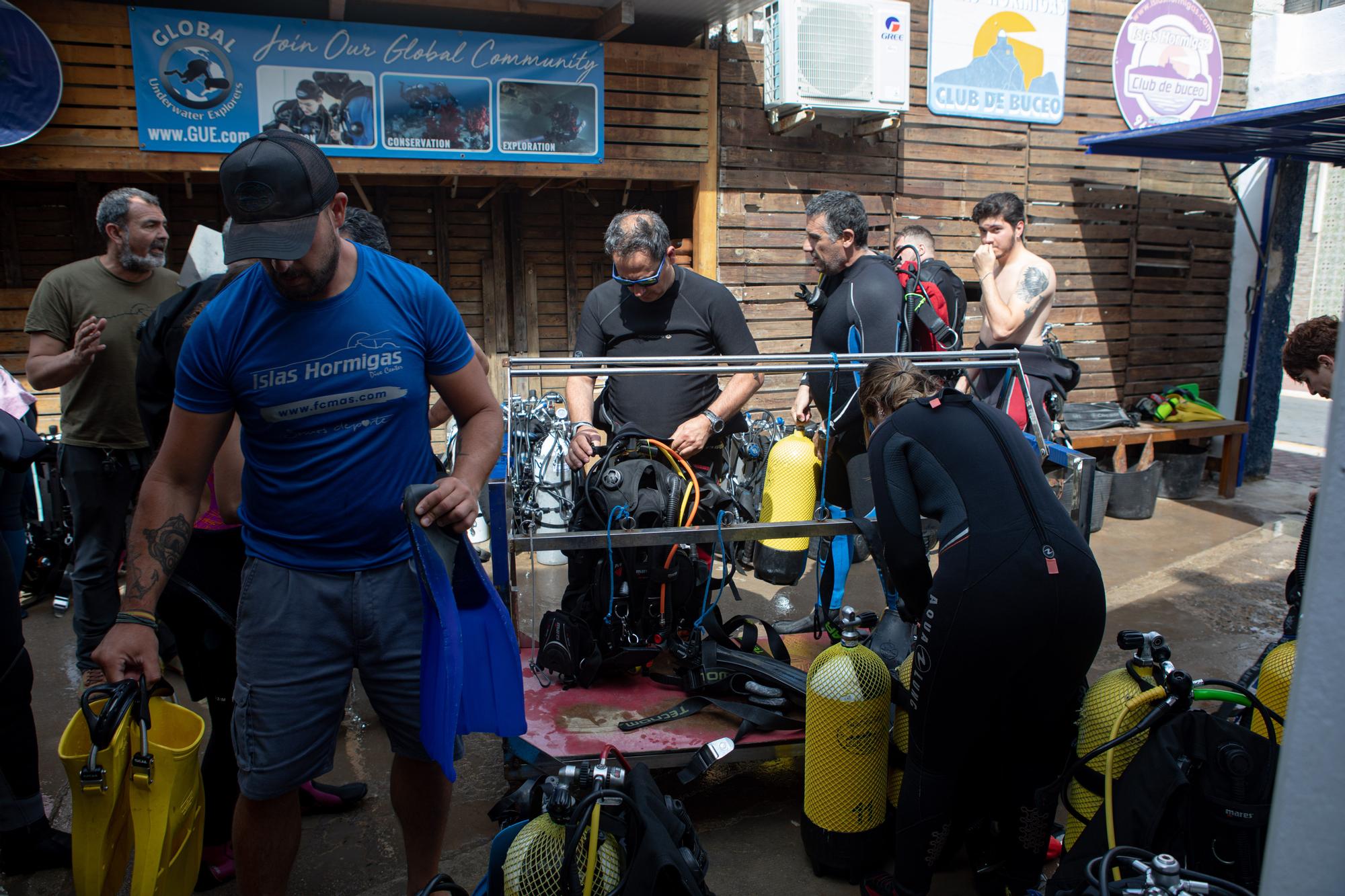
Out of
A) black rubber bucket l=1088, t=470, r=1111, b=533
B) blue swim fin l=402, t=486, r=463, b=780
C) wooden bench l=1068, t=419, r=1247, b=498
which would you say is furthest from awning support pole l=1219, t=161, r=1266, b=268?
blue swim fin l=402, t=486, r=463, b=780

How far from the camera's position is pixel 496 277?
835 cm

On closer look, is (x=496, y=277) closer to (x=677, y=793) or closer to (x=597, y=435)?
(x=597, y=435)

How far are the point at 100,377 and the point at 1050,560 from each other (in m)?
3.95

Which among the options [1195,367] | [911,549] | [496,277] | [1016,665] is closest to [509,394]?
[911,549]

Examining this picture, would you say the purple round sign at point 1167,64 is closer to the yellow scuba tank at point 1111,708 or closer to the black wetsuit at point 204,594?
the yellow scuba tank at point 1111,708

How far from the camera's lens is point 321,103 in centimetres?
627

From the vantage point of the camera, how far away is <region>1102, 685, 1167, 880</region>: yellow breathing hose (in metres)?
2.15

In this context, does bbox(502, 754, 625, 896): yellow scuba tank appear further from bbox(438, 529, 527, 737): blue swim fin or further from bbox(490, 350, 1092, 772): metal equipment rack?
bbox(490, 350, 1092, 772): metal equipment rack

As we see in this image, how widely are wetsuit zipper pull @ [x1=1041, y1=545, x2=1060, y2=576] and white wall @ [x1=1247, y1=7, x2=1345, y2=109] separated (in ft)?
27.5

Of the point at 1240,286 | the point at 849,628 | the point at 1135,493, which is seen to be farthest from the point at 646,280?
the point at 1240,286

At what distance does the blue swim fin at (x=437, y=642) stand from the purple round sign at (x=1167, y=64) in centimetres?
889

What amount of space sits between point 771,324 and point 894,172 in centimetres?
178

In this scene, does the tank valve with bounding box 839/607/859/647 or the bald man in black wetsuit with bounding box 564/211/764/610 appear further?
the bald man in black wetsuit with bounding box 564/211/764/610

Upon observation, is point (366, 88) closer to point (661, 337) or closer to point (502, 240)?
point (502, 240)
